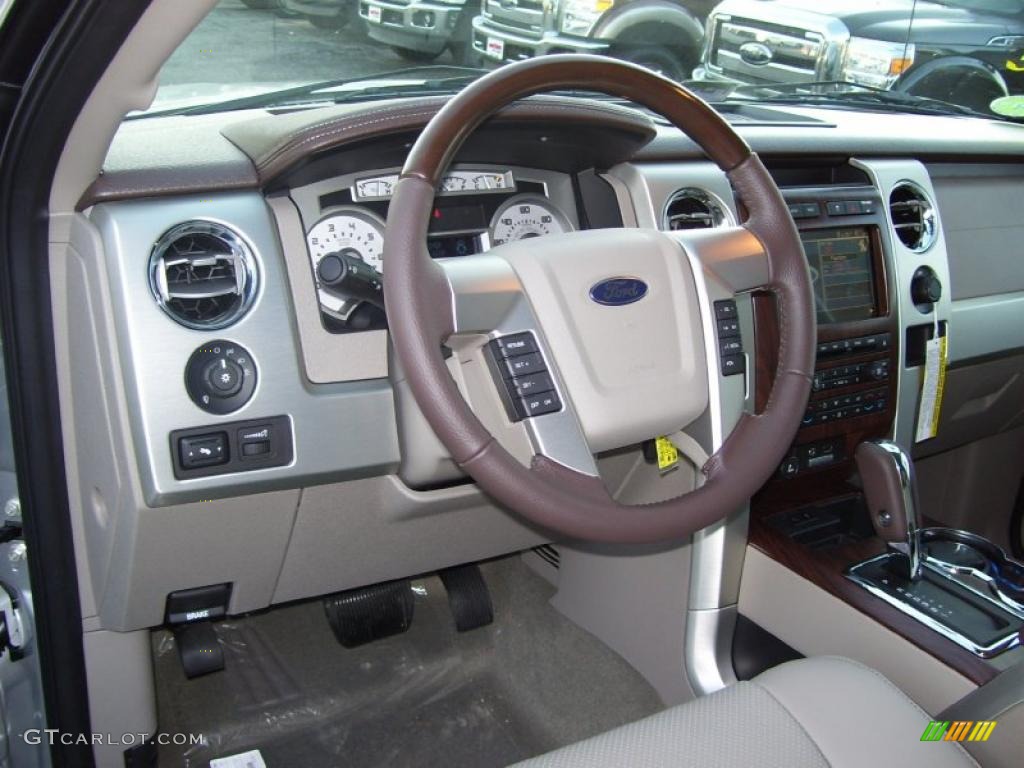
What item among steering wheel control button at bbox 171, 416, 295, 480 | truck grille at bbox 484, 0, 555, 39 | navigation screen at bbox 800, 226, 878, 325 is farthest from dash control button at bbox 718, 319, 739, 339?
truck grille at bbox 484, 0, 555, 39

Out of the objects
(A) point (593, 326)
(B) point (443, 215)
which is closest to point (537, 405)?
(A) point (593, 326)

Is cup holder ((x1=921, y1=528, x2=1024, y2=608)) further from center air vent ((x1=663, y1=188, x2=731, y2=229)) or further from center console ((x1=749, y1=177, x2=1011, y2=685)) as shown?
center air vent ((x1=663, y1=188, x2=731, y2=229))

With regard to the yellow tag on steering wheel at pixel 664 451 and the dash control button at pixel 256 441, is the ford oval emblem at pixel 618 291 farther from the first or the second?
the dash control button at pixel 256 441

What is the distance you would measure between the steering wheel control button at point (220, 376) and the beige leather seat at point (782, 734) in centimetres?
72

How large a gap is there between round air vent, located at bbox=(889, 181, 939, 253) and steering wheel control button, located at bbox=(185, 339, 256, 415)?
5.11 ft

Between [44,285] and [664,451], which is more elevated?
[44,285]

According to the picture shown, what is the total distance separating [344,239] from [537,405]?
22.0 inches

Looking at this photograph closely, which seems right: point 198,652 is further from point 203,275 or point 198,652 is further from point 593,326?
point 593,326

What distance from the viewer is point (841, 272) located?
2.08 meters

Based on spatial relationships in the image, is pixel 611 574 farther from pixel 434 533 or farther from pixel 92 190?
pixel 92 190

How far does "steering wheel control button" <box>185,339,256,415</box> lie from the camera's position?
4.80 feet

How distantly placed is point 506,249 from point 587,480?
385 millimetres

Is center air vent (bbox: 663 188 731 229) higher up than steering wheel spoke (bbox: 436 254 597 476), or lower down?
higher up

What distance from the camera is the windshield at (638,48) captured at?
6.04 ft
